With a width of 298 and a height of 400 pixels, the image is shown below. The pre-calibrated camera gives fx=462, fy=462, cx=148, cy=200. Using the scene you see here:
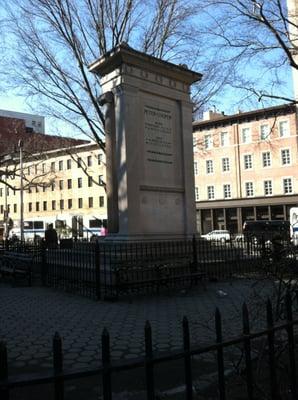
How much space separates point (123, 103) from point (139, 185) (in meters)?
2.41

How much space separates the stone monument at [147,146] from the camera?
13211mm

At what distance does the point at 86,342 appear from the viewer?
6.34 metres

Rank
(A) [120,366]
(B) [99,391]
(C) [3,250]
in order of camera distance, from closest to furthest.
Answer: (A) [120,366], (B) [99,391], (C) [3,250]

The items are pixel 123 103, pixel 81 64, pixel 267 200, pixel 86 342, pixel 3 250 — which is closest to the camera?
pixel 86 342

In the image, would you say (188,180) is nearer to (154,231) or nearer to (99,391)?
(154,231)

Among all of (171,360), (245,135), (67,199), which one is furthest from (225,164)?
(171,360)

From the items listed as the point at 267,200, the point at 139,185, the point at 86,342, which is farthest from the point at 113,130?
the point at 267,200

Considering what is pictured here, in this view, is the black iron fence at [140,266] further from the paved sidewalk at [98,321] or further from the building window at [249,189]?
the building window at [249,189]

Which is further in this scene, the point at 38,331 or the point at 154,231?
the point at 154,231

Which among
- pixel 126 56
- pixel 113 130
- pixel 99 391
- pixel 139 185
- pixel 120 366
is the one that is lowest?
pixel 99 391

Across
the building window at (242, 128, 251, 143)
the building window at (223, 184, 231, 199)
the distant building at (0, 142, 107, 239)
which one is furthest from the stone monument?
the distant building at (0, 142, 107, 239)

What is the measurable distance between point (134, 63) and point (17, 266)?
7126mm

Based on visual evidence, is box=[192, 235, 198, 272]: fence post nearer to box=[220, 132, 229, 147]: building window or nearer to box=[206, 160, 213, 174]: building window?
box=[220, 132, 229, 147]: building window

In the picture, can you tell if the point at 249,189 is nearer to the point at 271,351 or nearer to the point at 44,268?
the point at 44,268
